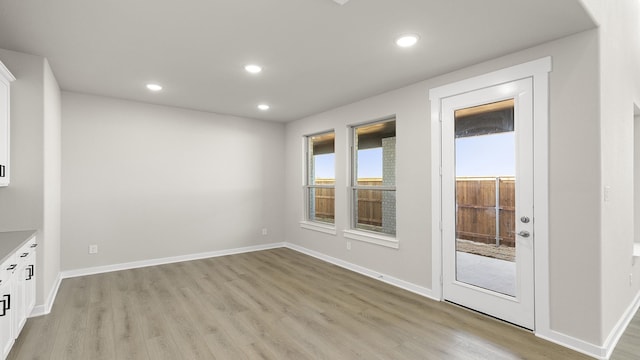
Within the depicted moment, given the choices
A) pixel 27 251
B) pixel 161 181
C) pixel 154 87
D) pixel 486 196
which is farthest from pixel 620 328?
pixel 161 181

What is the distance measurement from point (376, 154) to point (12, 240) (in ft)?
13.2

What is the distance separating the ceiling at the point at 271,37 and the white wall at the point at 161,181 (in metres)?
0.83

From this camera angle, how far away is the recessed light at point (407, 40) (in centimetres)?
Result: 261

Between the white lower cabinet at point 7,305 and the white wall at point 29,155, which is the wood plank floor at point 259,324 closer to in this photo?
the white lower cabinet at point 7,305

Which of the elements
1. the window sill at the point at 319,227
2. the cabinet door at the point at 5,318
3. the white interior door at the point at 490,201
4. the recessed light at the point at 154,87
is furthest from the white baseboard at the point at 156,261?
the white interior door at the point at 490,201

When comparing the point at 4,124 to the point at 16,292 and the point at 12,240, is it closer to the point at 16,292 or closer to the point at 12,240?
the point at 12,240

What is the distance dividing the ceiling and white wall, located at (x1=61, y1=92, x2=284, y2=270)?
2.71 feet

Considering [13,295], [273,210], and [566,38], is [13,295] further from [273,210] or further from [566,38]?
[566,38]

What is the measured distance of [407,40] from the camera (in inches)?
106

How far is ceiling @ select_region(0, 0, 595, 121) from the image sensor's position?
87.0 inches

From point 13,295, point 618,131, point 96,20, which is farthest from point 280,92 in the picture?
point 618,131

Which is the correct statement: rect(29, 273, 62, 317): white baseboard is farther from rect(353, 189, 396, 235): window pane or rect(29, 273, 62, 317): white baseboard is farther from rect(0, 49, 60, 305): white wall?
rect(353, 189, 396, 235): window pane

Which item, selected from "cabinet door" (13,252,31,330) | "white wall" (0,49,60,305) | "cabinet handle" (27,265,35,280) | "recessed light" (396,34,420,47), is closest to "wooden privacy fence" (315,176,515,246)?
"recessed light" (396,34,420,47)

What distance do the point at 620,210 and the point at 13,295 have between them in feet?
16.3
